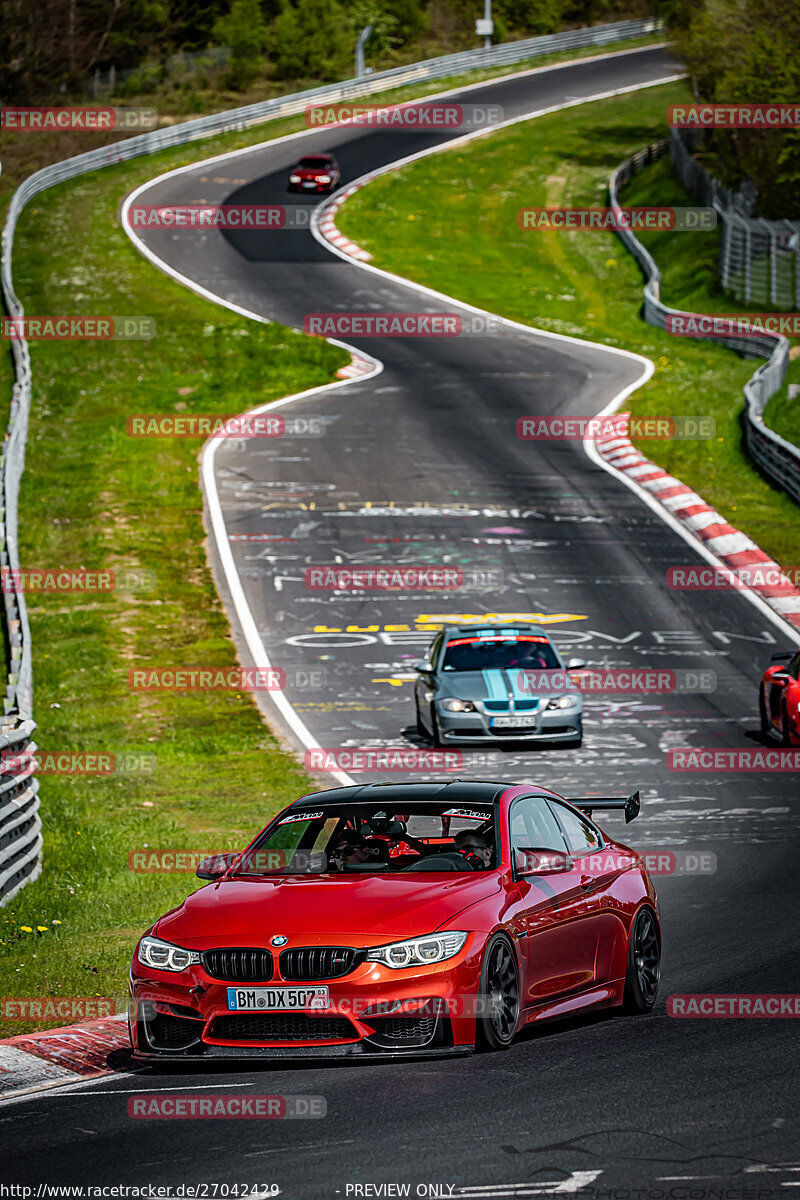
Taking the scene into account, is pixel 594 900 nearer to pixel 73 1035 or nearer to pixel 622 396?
pixel 73 1035

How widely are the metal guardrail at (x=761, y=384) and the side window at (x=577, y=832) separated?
25.3m

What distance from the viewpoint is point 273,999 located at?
8297mm

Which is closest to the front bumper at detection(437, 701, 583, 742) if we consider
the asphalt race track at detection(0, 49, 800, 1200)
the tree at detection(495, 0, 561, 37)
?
the asphalt race track at detection(0, 49, 800, 1200)

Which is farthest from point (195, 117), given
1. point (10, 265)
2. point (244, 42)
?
point (10, 265)

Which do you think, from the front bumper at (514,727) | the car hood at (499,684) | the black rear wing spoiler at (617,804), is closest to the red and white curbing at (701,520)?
the car hood at (499,684)

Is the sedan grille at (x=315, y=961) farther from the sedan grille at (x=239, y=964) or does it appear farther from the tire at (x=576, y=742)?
the tire at (x=576, y=742)

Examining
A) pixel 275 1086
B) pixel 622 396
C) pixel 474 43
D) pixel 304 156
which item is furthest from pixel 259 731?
pixel 474 43

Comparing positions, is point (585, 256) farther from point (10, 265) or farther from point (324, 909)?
point (324, 909)

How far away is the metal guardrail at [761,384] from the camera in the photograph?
3556 cm

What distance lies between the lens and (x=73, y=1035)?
31.5 ft

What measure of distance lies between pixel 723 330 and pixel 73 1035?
4100 cm

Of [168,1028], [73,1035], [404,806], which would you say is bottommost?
[73,1035]

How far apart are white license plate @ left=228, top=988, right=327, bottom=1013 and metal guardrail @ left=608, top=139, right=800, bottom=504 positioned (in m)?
27.9

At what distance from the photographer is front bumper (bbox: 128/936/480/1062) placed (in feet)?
27.0
